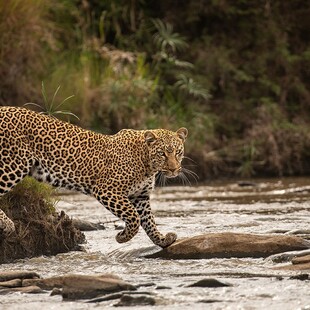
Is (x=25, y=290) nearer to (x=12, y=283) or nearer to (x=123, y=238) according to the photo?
(x=12, y=283)

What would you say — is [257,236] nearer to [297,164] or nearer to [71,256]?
[71,256]

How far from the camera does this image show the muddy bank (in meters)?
11.4

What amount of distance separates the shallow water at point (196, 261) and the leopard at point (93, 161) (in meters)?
0.48

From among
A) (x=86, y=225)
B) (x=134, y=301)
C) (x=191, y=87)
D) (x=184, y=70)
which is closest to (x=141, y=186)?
(x=86, y=225)

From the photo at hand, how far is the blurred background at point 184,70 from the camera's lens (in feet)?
70.2

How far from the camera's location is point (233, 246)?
36.4 feet

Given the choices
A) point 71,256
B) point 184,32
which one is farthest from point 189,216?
point 184,32

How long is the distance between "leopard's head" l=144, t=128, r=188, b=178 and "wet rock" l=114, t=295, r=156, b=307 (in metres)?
3.00

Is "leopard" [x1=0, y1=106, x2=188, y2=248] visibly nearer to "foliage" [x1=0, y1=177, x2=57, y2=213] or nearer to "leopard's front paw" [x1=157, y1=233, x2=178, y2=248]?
"leopard's front paw" [x1=157, y1=233, x2=178, y2=248]

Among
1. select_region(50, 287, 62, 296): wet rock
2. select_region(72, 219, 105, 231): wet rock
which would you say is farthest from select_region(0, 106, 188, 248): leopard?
select_region(50, 287, 62, 296): wet rock

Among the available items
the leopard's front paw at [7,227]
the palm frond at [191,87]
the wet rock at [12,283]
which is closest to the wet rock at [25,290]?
the wet rock at [12,283]

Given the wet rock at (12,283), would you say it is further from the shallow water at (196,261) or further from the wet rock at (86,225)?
the wet rock at (86,225)

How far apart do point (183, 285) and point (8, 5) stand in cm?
1220

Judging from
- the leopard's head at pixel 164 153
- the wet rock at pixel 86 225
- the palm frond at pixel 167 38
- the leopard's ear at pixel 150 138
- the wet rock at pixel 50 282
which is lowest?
the wet rock at pixel 50 282
